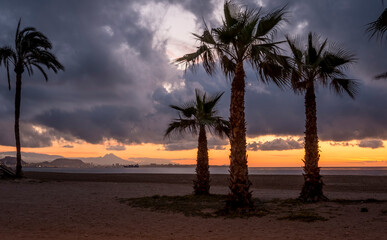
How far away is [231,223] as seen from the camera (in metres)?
11.8

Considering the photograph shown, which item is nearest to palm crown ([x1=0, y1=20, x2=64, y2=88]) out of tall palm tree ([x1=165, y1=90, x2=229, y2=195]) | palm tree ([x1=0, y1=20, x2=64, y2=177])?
palm tree ([x1=0, y1=20, x2=64, y2=177])

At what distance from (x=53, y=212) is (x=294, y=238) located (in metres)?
10.0

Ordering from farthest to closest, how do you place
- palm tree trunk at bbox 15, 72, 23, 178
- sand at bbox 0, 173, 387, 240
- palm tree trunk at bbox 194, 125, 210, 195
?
palm tree trunk at bbox 15, 72, 23, 178 → palm tree trunk at bbox 194, 125, 210, 195 → sand at bbox 0, 173, 387, 240

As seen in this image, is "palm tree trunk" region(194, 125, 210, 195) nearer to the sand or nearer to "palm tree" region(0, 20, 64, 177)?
the sand

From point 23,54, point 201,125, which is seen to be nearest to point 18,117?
point 23,54

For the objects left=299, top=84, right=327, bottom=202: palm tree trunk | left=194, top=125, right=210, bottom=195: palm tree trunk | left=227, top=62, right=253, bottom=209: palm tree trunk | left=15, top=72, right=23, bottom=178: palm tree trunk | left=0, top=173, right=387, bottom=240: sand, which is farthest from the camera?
left=15, top=72, right=23, bottom=178: palm tree trunk

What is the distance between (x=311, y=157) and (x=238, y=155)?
5697 millimetres

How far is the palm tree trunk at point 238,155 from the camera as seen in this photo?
43.7 feet

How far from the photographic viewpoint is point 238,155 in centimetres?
1337

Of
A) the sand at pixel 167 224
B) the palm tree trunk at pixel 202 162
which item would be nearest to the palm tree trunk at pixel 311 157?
the sand at pixel 167 224

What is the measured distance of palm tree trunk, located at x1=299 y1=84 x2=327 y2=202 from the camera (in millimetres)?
16766

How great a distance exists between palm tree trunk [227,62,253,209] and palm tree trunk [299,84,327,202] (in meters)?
4.78

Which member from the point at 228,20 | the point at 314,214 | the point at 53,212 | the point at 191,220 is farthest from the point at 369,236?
the point at 53,212

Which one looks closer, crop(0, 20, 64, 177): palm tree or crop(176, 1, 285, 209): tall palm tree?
crop(176, 1, 285, 209): tall palm tree
